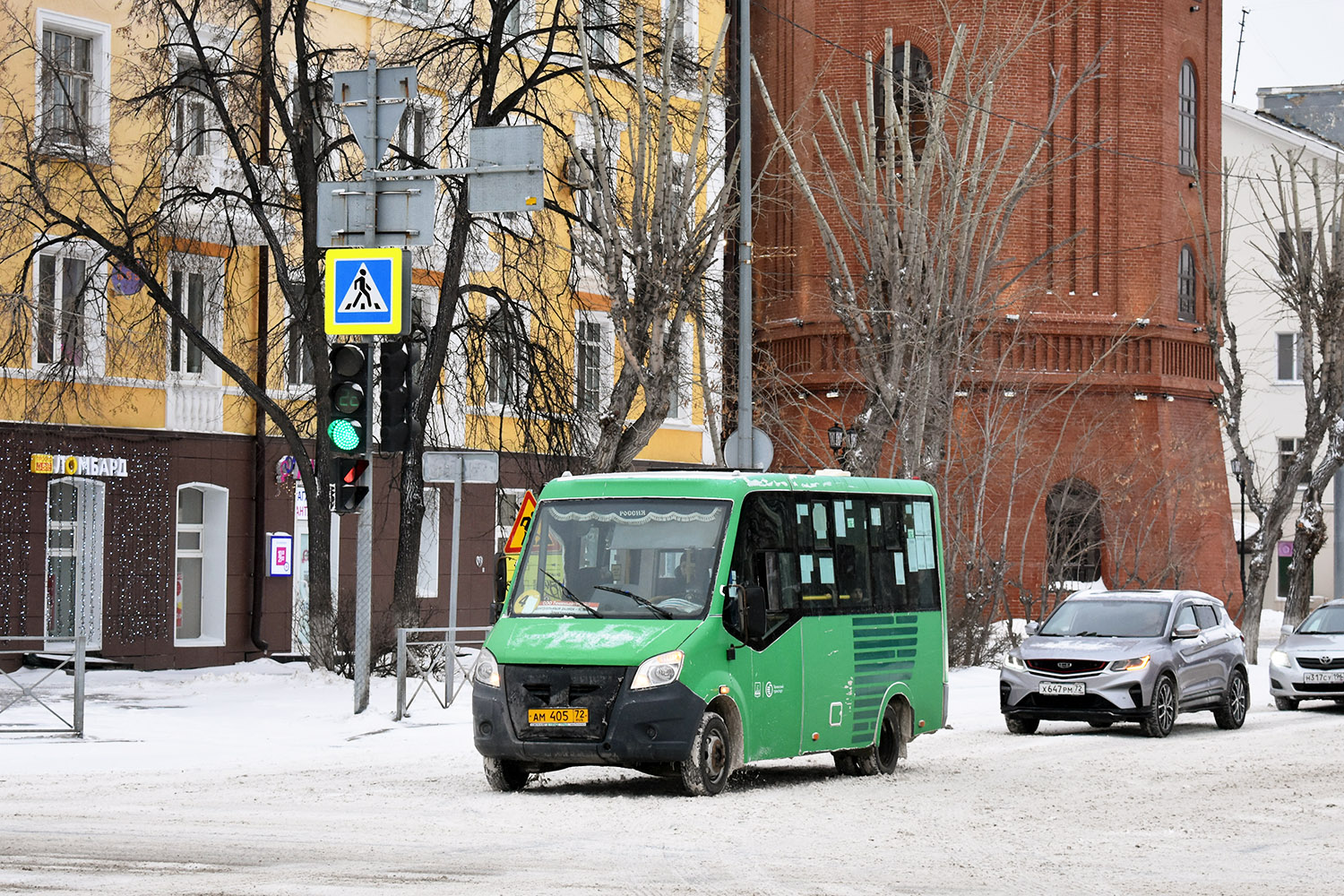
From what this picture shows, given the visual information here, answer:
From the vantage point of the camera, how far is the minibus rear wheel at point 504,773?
50.9 feet

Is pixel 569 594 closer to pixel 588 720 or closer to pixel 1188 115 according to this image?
pixel 588 720

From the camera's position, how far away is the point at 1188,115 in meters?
→ 48.3

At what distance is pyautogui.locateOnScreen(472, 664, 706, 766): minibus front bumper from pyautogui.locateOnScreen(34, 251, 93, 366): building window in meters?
14.4

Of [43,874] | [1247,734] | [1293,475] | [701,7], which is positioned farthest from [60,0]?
[1293,475]

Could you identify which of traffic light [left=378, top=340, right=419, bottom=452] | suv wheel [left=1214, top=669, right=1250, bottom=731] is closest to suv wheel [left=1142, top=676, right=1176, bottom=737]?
suv wheel [left=1214, top=669, right=1250, bottom=731]

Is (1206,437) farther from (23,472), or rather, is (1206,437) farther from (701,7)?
(23,472)

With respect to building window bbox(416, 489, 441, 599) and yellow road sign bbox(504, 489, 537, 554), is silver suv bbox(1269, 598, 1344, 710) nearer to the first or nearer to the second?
yellow road sign bbox(504, 489, 537, 554)

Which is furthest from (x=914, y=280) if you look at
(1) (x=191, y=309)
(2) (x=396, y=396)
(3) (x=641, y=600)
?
(3) (x=641, y=600)

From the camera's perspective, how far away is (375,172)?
66.7 ft

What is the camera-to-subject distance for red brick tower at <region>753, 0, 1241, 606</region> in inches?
1756

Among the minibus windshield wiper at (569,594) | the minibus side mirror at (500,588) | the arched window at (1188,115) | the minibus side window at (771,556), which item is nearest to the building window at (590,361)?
the arched window at (1188,115)

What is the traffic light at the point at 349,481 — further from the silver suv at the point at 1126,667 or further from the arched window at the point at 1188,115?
the arched window at the point at 1188,115

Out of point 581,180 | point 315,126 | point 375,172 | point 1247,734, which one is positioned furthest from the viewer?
point 581,180

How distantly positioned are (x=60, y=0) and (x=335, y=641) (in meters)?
10.9
